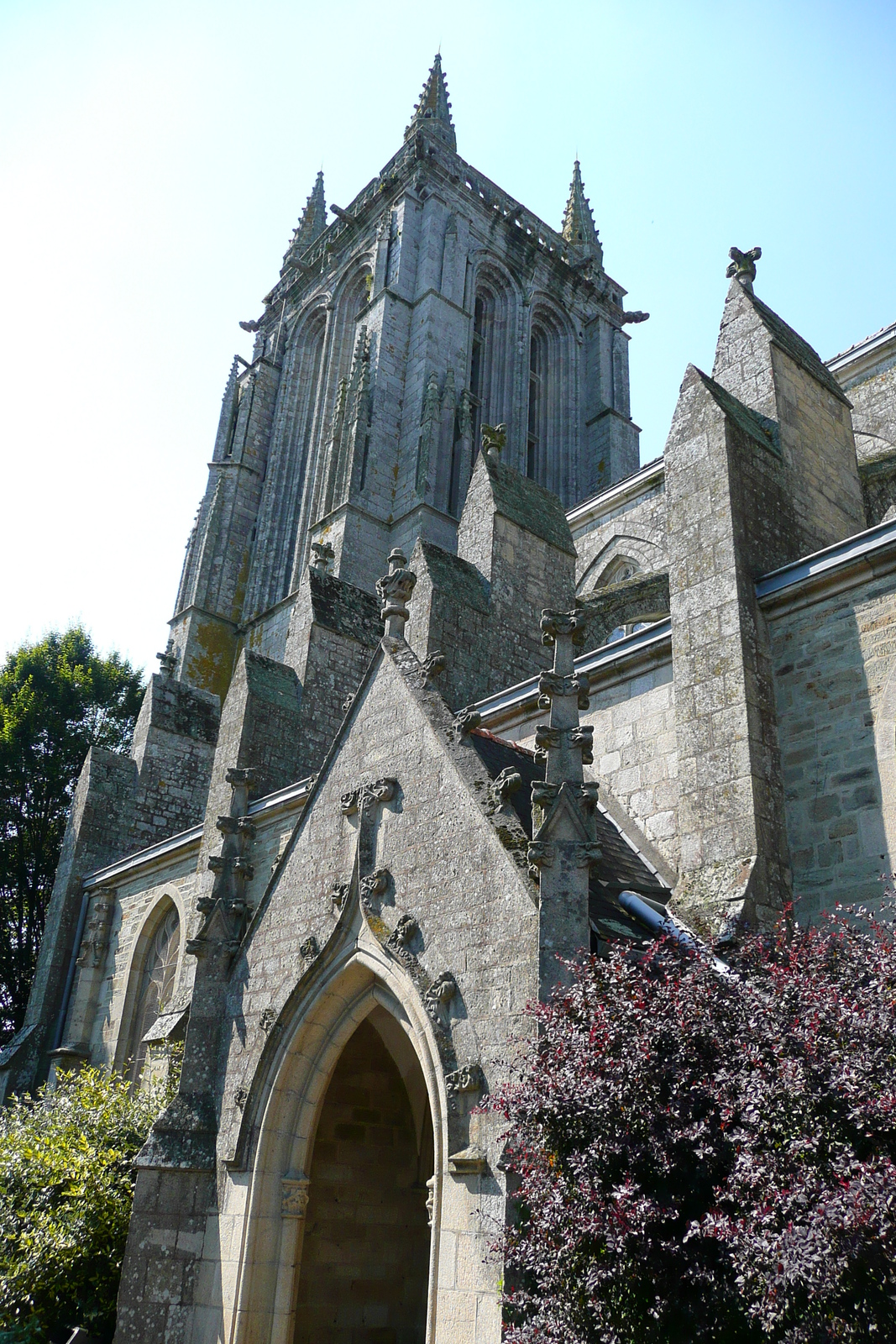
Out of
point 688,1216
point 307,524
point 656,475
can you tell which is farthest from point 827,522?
point 307,524

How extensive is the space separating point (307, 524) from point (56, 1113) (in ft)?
74.7

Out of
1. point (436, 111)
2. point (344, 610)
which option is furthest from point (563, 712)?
point (436, 111)

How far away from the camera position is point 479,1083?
6066 millimetres

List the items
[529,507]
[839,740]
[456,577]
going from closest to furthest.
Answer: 1. [839,740]
2. [456,577]
3. [529,507]

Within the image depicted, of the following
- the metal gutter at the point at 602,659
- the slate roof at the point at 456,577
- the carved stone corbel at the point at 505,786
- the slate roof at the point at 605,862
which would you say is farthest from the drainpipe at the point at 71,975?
the carved stone corbel at the point at 505,786

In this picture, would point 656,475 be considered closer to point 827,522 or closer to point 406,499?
point 406,499

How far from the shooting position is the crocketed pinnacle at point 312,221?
136 ft

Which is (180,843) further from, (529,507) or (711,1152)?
(711,1152)

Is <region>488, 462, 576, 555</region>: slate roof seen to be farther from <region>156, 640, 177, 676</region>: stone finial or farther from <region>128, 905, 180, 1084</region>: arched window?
<region>156, 640, 177, 676</region>: stone finial

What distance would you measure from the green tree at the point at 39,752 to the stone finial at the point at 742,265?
16.5 m

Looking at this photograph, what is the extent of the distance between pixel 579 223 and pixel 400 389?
15.5 metres

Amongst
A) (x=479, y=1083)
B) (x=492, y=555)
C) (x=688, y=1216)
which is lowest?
(x=688, y=1216)

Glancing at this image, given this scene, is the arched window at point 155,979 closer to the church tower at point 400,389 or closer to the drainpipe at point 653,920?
the drainpipe at point 653,920

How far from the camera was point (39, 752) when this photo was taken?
2286cm
